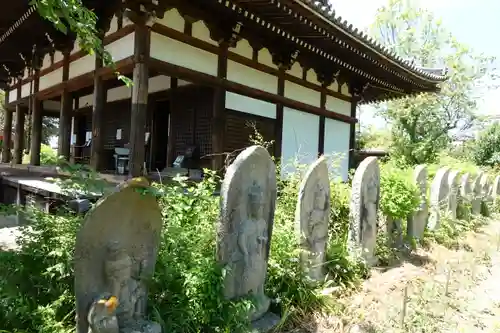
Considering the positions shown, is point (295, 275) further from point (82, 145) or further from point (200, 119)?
point (82, 145)

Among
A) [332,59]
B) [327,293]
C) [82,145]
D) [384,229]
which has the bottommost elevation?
[327,293]

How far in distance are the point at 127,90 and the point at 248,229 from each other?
7.32m

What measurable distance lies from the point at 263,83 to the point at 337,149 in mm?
3526

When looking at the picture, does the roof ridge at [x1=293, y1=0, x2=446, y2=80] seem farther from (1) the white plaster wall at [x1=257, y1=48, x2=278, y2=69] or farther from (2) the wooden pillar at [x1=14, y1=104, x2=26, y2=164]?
(2) the wooden pillar at [x1=14, y1=104, x2=26, y2=164]

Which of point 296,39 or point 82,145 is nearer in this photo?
point 296,39

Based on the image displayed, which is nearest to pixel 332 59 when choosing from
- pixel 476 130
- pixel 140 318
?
pixel 140 318

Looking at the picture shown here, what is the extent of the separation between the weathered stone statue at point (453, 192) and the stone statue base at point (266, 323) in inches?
200

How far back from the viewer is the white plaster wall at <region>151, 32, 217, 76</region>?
5.79m

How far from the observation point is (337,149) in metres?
10.2

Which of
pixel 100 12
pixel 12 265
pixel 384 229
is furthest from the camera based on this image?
pixel 100 12

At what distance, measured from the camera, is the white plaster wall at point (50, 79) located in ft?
27.0

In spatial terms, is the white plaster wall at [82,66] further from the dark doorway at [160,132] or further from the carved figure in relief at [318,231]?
the carved figure in relief at [318,231]

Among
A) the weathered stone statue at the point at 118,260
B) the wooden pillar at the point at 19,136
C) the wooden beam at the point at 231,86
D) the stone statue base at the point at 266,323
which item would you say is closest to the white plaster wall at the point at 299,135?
the wooden beam at the point at 231,86

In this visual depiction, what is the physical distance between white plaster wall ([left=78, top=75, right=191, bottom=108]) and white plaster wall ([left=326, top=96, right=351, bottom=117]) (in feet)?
13.0
